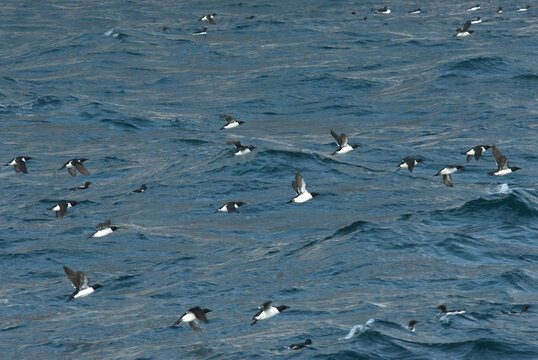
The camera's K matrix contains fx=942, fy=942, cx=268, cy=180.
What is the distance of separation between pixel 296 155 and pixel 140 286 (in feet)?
29.2

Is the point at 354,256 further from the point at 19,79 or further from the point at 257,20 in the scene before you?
the point at 257,20

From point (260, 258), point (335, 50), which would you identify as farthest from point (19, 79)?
point (260, 258)

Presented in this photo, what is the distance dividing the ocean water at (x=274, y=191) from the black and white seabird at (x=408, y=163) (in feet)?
1.20

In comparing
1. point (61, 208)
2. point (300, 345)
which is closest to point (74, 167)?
point (61, 208)

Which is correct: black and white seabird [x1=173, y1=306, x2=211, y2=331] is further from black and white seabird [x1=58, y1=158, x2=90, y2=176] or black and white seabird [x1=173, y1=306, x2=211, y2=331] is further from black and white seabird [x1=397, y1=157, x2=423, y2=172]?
black and white seabird [x1=397, y1=157, x2=423, y2=172]

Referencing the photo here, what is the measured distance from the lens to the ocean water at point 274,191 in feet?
55.4

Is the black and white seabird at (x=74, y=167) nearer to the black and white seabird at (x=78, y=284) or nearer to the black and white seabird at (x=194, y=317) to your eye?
the black and white seabird at (x=78, y=284)

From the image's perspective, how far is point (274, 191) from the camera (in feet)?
81.5

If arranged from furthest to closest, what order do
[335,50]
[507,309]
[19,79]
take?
1. [335,50]
2. [19,79]
3. [507,309]

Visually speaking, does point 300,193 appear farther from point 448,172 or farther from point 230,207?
point 448,172

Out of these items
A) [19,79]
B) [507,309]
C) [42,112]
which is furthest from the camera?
[19,79]

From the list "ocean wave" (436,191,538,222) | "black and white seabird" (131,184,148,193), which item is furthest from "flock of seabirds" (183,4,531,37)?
"black and white seabird" (131,184,148,193)

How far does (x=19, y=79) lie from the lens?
37.8 m

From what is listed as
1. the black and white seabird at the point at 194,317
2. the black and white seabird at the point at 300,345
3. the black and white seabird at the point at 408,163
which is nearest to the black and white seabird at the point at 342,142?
the black and white seabird at the point at 408,163
